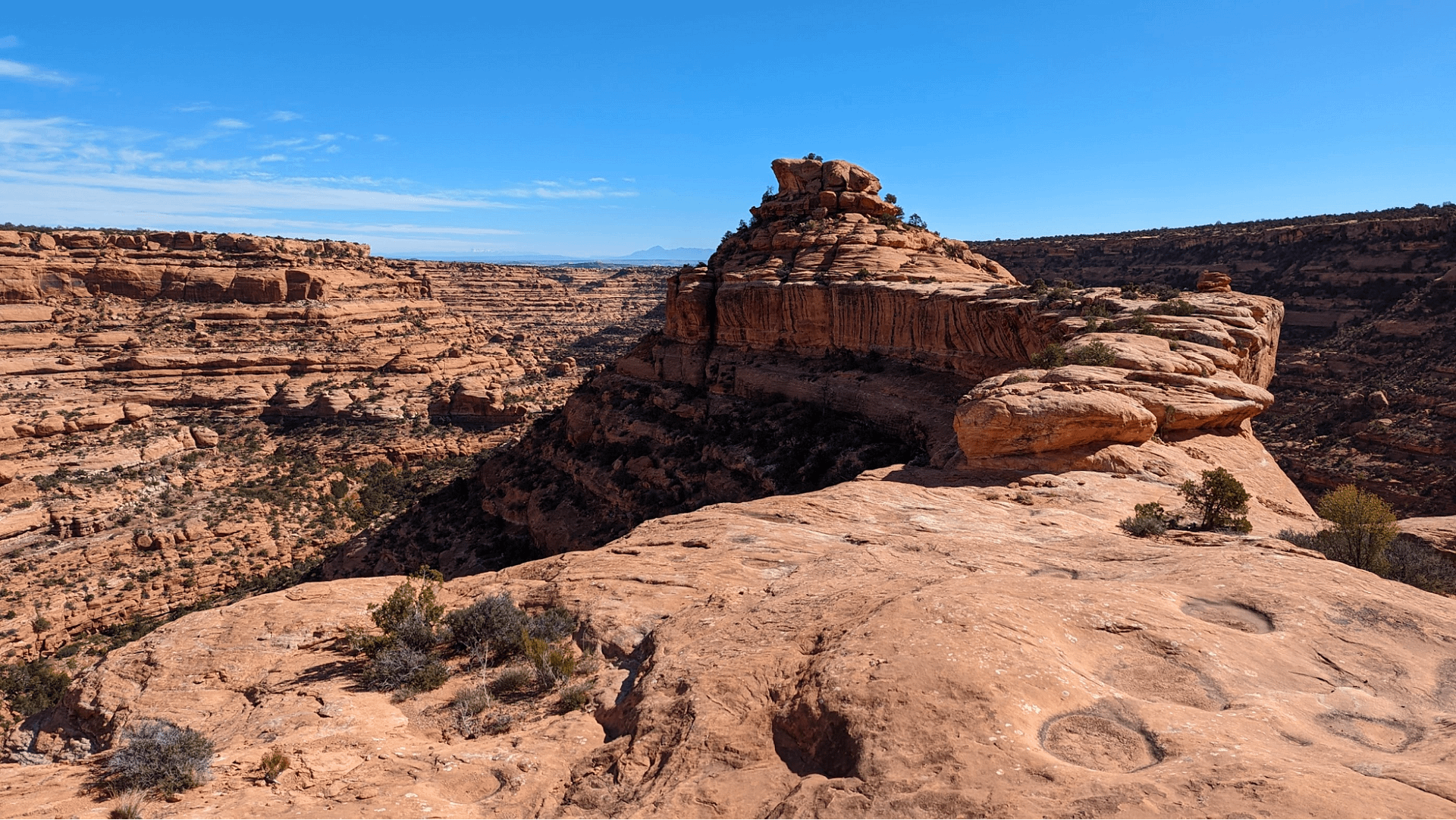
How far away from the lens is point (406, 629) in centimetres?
995

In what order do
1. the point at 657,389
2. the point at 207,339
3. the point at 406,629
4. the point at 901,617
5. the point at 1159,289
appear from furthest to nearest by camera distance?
the point at 207,339
the point at 657,389
the point at 1159,289
the point at 406,629
the point at 901,617

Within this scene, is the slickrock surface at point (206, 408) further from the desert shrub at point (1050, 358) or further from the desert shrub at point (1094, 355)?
the desert shrub at point (1094, 355)

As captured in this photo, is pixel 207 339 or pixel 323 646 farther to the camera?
pixel 207 339

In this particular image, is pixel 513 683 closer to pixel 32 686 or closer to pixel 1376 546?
pixel 1376 546

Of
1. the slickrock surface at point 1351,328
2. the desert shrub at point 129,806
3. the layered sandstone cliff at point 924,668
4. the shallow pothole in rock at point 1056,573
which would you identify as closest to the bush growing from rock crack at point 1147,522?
the layered sandstone cliff at point 924,668

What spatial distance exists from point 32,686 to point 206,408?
2851 cm

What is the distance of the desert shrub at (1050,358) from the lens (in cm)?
2000

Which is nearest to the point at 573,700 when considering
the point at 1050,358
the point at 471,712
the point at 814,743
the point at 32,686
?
the point at 471,712

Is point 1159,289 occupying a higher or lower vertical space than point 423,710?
higher

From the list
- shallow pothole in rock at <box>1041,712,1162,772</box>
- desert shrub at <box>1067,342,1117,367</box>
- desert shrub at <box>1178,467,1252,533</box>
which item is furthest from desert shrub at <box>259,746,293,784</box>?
desert shrub at <box>1067,342,1117,367</box>

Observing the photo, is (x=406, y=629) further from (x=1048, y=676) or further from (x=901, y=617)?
(x=1048, y=676)

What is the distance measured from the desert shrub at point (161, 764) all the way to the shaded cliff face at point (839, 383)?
16321mm

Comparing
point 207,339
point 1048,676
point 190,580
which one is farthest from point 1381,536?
point 207,339

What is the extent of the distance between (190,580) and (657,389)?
24205mm
